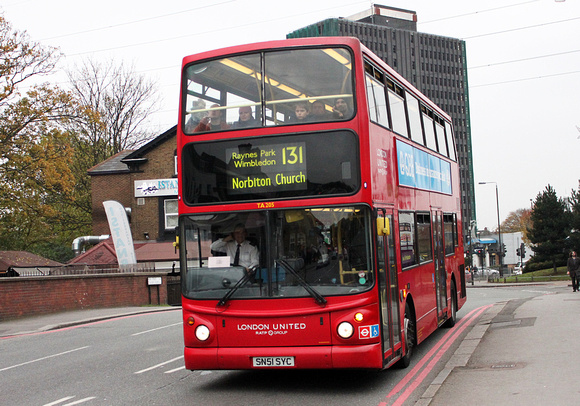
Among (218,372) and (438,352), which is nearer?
(218,372)

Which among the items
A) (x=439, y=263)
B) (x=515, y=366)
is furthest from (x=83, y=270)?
(x=515, y=366)

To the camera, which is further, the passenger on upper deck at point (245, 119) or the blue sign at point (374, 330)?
the passenger on upper deck at point (245, 119)

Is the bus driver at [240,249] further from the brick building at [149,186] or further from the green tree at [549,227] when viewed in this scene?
the green tree at [549,227]

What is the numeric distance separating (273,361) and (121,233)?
2589cm

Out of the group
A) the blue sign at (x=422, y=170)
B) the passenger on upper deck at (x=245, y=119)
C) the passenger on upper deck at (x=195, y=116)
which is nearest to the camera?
the passenger on upper deck at (x=245, y=119)

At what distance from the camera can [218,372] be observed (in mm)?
10711

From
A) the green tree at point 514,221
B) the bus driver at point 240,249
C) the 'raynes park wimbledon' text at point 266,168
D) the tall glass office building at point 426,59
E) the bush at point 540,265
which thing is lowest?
the bush at point 540,265

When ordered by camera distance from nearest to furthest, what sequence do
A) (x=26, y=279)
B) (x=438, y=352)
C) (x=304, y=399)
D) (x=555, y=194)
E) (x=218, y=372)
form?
1. (x=304, y=399)
2. (x=218, y=372)
3. (x=438, y=352)
4. (x=26, y=279)
5. (x=555, y=194)

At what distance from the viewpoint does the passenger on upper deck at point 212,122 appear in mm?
9031

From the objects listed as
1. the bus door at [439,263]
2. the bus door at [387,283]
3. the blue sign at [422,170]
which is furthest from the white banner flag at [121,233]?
the bus door at [387,283]

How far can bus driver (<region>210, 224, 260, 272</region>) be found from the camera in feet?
28.3

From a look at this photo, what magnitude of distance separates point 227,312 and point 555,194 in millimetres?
75735

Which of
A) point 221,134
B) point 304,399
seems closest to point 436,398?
point 304,399

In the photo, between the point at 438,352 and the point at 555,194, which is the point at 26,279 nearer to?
the point at 438,352
